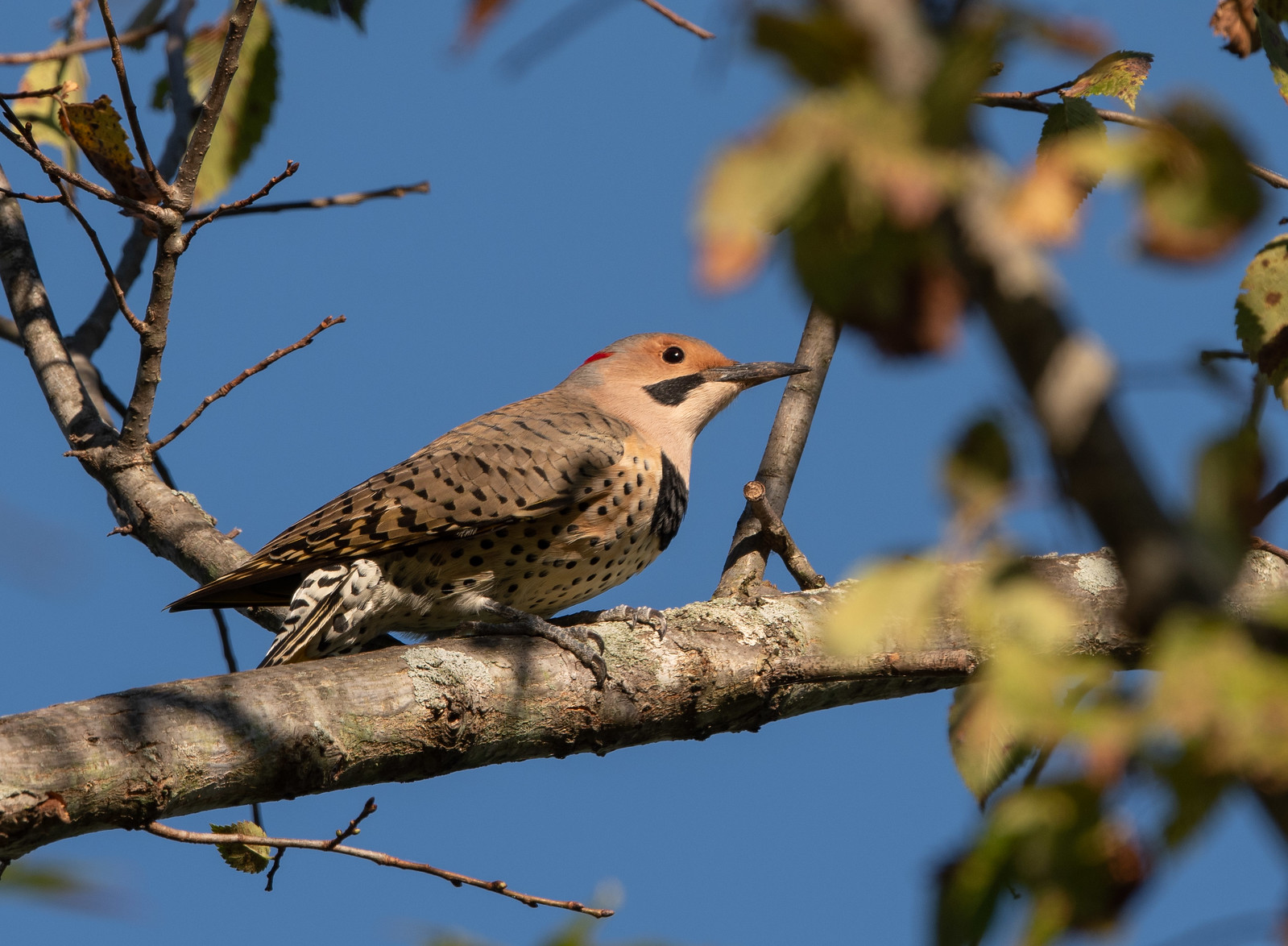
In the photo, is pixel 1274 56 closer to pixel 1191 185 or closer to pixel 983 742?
pixel 1191 185

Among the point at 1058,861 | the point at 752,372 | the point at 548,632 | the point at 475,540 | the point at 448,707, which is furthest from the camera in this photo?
the point at 752,372

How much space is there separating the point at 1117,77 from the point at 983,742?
111 inches

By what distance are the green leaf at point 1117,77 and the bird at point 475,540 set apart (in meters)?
2.14

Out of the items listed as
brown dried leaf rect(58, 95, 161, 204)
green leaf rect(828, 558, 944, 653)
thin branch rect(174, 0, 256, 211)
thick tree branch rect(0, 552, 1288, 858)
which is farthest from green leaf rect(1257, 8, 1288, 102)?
brown dried leaf rect(58, 95, 161, 204)

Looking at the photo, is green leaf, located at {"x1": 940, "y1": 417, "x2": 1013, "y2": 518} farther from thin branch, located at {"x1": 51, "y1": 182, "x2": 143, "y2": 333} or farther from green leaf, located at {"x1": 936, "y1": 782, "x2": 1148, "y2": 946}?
thin branch, located at {"x1": 51, "y1": 182, "x2": 143, "y2": 333}

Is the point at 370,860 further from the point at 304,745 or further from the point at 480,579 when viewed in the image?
the point at 480,579

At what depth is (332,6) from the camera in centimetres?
511

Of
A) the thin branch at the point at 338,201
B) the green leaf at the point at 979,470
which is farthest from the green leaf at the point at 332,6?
the green leaf at the point at 979,470

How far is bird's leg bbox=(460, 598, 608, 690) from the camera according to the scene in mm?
3756

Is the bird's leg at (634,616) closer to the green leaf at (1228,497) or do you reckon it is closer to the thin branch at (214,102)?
the thin branch at (214,102)

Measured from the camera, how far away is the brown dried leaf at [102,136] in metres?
3.72

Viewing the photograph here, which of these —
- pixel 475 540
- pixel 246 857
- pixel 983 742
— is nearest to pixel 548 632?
pixel 475 540

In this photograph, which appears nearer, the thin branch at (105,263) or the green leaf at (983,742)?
the green leaf at (983,742)

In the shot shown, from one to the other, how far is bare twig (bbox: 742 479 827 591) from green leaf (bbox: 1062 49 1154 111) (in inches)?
74.0
